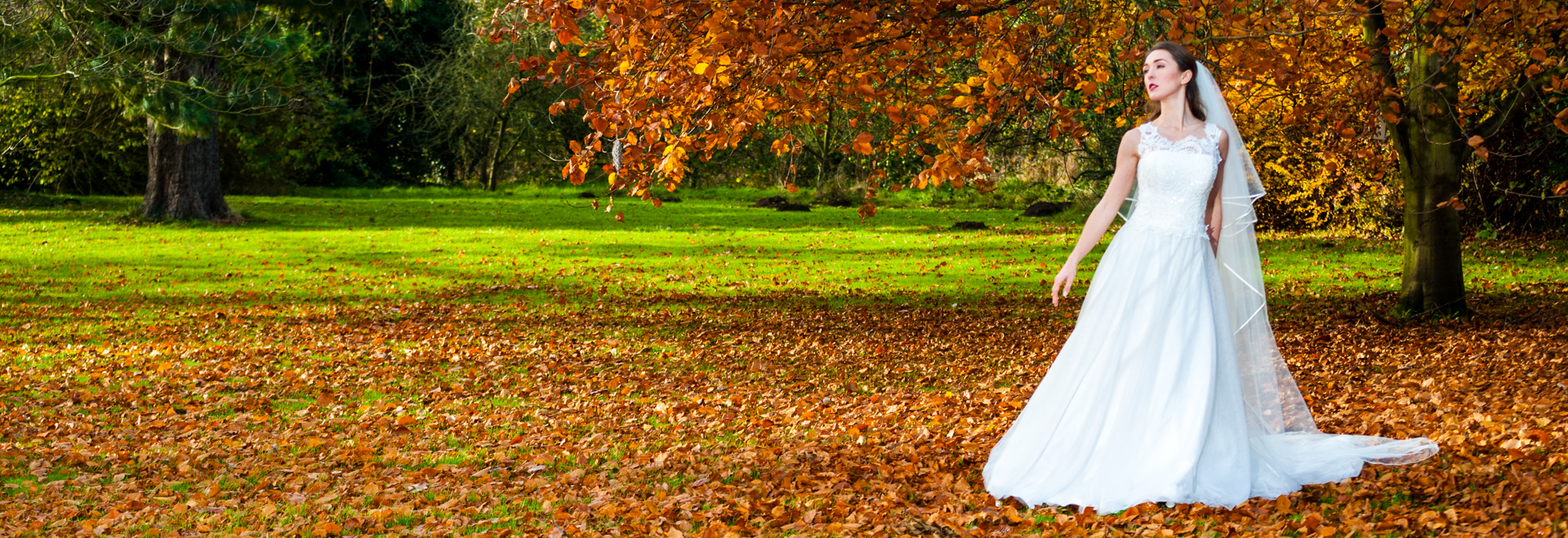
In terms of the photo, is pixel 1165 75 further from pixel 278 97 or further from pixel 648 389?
pixel 278 97

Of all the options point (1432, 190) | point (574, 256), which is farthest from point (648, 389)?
point (574, 256)

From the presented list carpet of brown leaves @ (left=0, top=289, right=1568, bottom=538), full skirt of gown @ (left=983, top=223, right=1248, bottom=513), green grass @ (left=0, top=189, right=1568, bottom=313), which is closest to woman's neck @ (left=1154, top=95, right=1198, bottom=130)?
full skirt of gown @ (left=983, top=223, right=1248, bottom=513)

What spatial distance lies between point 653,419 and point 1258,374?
3.95m

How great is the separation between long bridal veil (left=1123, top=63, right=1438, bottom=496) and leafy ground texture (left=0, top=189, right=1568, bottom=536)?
16cm

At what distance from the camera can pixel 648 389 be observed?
28.9 ft

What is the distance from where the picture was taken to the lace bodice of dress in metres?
4.89

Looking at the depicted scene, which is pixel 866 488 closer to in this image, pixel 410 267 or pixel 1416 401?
pixel 1416 401

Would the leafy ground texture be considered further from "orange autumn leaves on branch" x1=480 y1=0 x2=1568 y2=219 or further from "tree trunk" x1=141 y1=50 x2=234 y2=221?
"tree trunk" x1=141 y1=50 x2=234 y2=221

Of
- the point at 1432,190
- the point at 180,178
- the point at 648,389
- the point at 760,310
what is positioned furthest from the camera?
the point at 180,178

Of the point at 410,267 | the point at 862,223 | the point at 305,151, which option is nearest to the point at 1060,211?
the point at 862,223

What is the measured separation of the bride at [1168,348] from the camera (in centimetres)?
485

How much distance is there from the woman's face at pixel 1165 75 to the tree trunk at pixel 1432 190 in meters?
5.62

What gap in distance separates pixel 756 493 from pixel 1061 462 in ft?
4.61

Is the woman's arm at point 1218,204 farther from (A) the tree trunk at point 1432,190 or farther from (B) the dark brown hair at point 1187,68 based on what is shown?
(A) the tree trunk at point 1432,190
